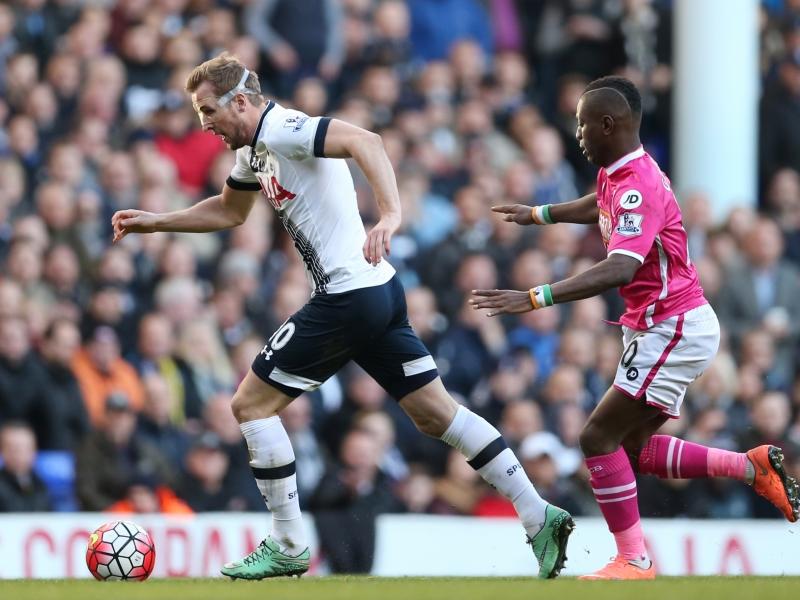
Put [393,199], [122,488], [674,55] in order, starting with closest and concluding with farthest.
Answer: [393,199] → [122,488] → [674,55]

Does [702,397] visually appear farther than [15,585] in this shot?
Yes

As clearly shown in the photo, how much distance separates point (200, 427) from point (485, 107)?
522cm

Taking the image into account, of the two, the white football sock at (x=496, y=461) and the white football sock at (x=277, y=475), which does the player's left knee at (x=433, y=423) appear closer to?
the white football sock at (x=496, y=461)

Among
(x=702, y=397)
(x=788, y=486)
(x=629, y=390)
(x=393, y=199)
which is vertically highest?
(x=393, y=199)

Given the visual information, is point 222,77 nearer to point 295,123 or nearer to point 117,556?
point 295,123

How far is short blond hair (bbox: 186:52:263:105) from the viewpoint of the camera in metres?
8.20

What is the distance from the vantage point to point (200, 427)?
1194cm

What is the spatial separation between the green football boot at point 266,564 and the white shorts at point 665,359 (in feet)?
5.92

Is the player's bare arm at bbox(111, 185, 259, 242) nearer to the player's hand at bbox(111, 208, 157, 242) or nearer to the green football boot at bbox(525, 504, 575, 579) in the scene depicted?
the player's hand at bbox(111, 208, 157, 242)

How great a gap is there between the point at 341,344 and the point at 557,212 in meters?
1.41

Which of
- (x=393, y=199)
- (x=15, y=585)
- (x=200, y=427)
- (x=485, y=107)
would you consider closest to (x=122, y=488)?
(x=200, y=427)

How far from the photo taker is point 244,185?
28.6 ft

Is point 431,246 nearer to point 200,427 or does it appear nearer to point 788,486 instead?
point 200,427

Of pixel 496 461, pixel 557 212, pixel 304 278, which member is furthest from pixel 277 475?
pixel 304 278
